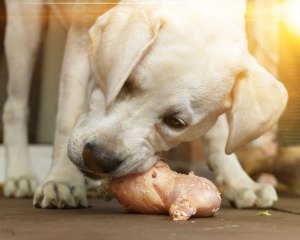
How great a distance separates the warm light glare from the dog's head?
210 cm

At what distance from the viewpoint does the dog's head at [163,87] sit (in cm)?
199

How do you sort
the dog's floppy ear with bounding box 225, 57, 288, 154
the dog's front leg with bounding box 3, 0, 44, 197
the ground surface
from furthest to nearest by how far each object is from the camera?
the dog's front leg with bounding box 3, 0, 44, 197, the dog's floppy ear with bounding box 225, 57, 288, 154, the ground surface

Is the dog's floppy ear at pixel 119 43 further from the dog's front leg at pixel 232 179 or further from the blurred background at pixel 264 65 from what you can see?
the blurred background at pixel 264 65

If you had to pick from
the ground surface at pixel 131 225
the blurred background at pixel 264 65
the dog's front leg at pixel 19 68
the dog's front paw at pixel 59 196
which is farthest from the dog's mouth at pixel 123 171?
the blurred background at pixel 264 65

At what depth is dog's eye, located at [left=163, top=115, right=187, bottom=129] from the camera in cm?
206

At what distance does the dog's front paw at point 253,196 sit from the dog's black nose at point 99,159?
2.05ft

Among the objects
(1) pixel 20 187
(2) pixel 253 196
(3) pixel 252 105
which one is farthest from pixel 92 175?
(1) pixel 20 187

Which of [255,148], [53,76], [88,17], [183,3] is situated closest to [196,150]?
[53,76]

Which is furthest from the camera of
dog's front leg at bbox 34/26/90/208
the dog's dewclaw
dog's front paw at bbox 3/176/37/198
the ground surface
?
dog's front paw at bbox 3/176/37/198

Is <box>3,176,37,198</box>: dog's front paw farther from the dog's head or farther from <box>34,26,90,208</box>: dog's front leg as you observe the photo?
the dog's head

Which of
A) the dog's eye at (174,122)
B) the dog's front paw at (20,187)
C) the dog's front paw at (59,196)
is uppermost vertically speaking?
the dog's eye at (174,122)

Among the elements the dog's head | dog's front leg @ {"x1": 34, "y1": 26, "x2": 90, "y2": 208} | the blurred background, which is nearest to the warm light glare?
the blurred background

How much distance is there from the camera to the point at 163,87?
199 cm

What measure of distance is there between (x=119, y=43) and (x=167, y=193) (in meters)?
0.43
